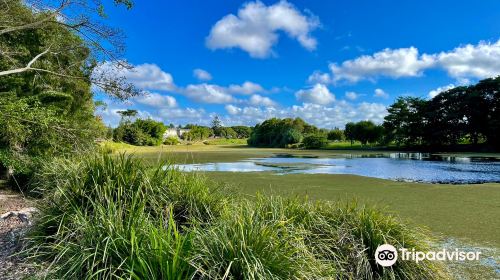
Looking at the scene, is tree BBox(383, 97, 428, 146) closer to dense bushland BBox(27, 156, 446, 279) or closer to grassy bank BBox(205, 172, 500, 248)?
grassy bank BBox(205, 172, 500, 248)

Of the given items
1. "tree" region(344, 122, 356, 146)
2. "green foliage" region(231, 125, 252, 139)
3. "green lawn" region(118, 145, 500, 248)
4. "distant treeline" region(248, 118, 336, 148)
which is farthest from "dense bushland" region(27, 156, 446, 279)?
"green foliage" region(231, 125, 252, 139)

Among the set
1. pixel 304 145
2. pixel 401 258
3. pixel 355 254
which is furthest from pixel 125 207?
pixel 304 145

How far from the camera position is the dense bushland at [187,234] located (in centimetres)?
271

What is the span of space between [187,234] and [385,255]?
230cm

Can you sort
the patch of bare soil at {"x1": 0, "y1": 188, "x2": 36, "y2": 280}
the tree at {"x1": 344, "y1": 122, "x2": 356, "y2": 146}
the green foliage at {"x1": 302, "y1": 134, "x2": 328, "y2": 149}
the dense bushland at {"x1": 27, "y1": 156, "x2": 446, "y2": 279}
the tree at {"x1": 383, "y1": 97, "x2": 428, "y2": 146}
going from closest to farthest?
the dense bushland at {"x1": 27, "y1": 156, "x2": 446, "y2": 279}, the patch of bare soil at {"x1": 0, "y1": 188, "x2": 36, "y2": 280}, the tree at {"x1": 383, "y1": 97, "x2": 428, "y2": 146}, the green foliage at {"x1": 302, "y1": 134, "x2": 328, "y2": 149}, the tree at {"x1": 344, "y1": 122, "x2": 356, "y2": 146}

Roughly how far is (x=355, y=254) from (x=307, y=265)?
992 mm

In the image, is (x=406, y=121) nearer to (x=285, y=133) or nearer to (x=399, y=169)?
(x=285, y=133)

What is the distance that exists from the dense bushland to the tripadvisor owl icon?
0.25ft

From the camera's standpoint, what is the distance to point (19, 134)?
8.58 meters

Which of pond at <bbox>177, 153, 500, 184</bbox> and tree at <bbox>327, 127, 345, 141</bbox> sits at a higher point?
tree at <bbox>327, 127, 345, 141</bbox>

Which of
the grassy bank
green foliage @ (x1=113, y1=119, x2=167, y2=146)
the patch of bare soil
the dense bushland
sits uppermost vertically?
green foliage @ (x1=113, y1=119, x2=167, y2=146)

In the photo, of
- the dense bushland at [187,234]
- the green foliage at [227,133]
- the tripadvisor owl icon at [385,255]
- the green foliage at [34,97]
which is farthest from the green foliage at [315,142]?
the tripadvisor owl icon at [385,255]

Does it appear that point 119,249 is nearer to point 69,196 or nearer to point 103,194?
point 103,194

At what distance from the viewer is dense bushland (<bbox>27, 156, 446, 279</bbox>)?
2715 millimetres
